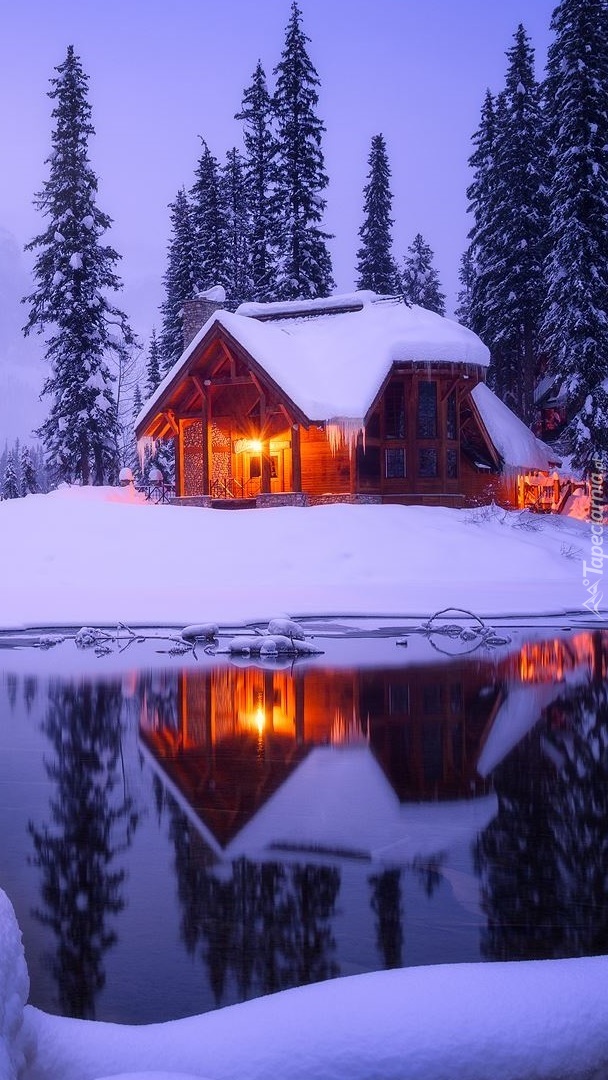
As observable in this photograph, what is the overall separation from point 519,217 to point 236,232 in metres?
16.0

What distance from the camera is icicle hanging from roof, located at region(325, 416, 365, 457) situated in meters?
28.6

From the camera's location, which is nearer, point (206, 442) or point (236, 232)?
point (206, 442)

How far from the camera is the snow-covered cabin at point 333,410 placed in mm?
29812

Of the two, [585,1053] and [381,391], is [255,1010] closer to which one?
[585,1053]

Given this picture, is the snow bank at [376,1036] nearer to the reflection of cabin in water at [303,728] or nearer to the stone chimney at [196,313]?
the reflection of cabin in water at [303,728]

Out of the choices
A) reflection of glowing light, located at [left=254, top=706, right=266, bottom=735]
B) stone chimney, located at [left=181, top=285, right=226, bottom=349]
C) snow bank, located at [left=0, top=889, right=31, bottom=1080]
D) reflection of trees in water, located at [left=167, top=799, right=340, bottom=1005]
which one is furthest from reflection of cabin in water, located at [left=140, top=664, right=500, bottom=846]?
stone chimney, located at [left=181, top=285, right=226, bottom=349]

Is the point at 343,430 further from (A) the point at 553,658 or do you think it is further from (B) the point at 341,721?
(B) the point at 341,721

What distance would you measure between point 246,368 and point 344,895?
90.5 ft

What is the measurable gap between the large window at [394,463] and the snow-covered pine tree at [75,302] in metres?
11.3

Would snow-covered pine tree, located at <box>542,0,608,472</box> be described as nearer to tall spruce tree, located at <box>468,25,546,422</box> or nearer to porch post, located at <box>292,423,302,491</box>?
tall spruce tree, located at <box>468,25,546,422</box>

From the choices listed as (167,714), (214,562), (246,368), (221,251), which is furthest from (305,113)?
(167,714)

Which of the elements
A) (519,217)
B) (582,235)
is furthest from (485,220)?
(582,235)

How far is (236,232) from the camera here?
51875mm

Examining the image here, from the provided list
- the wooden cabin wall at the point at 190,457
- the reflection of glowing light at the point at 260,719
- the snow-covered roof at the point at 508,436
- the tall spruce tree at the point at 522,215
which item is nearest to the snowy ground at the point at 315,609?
the wooden cabin wall at the point at 190,457
